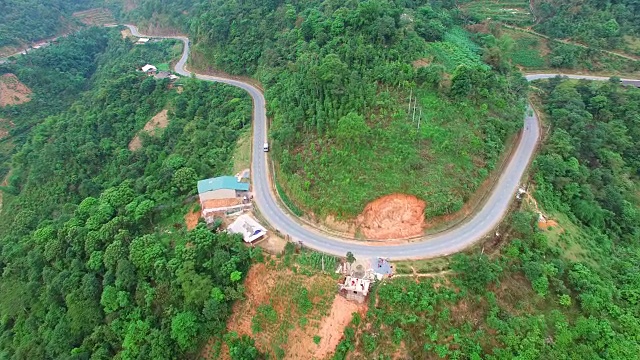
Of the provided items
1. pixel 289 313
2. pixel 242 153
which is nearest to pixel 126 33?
pixel 242 153

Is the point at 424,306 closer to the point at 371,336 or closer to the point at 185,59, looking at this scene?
the point at 371,336

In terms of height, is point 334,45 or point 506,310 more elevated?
point 334,45

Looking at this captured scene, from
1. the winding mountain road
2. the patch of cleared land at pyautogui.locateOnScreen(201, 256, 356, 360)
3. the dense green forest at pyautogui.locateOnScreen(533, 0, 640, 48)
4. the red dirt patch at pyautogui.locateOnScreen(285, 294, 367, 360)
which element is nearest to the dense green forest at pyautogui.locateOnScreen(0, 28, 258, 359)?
the patch of cleared land at pyautogui.locateOnScreen(201, 256, 356, 360)

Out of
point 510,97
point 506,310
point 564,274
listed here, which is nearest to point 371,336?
point 506,310

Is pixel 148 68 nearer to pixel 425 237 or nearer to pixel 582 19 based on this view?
pixel 425 237

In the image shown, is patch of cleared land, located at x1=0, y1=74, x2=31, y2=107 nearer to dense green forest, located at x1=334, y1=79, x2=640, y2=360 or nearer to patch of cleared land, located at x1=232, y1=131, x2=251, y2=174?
patch of cleared land, located at x1=232, y1=131, x2=251, y2=174

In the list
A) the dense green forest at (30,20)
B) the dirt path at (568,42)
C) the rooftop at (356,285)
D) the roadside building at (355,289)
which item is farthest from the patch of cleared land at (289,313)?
the dense green forest at (30,20)

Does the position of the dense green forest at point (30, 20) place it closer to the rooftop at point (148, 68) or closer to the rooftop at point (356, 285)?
the rooftop at point (148, 68)
